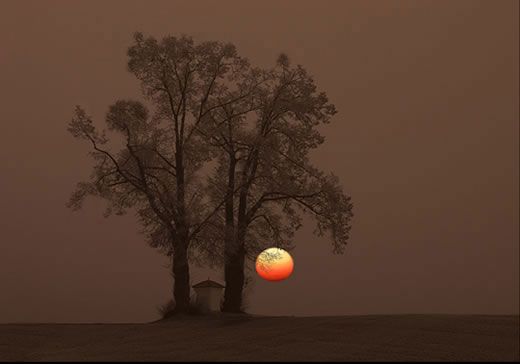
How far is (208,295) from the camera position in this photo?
39438 mm

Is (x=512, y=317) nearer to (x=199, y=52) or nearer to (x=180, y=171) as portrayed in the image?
(x=180, y=171)

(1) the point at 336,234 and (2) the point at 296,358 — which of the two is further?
(1) the point at 336,234

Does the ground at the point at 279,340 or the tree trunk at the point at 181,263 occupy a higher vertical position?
the tree trunk at the point at 181,263

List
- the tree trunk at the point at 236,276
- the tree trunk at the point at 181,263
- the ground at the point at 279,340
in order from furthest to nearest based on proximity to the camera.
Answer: the tree trunk at the point at 236,276, the tree trunk at the point at 181,263, the ground at the point at 279,340

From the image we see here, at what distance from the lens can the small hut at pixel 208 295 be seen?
39.3 meters

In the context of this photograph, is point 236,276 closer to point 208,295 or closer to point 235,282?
point 235,282

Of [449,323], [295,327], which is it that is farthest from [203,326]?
[449,323]

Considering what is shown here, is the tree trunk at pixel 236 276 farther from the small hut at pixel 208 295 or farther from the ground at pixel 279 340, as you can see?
the ground at pixel 279 340

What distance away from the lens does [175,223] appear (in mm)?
38844

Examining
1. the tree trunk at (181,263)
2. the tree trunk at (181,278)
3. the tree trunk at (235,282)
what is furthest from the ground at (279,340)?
the tree trunk at (235,282)

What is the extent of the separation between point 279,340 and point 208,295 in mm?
12860

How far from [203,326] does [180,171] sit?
32.6ft

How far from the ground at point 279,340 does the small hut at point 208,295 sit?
331cm

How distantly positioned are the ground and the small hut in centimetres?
331
